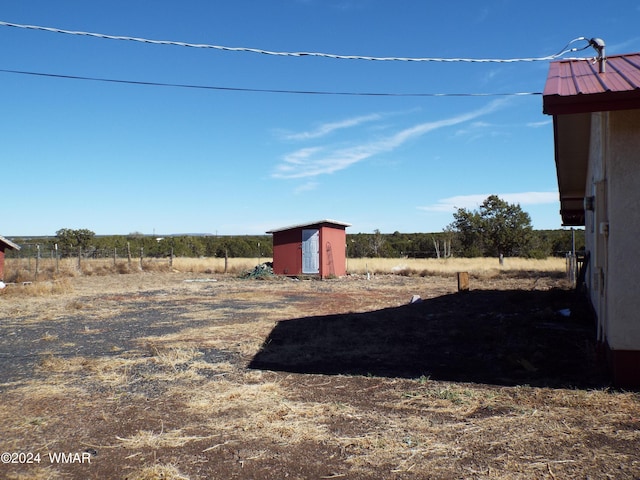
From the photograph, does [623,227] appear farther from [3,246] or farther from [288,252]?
[3,246]

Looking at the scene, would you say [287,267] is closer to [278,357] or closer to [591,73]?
[278,357]

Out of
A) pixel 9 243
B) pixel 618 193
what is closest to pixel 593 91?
pixel 618 193

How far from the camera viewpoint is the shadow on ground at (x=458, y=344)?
6.51 metres

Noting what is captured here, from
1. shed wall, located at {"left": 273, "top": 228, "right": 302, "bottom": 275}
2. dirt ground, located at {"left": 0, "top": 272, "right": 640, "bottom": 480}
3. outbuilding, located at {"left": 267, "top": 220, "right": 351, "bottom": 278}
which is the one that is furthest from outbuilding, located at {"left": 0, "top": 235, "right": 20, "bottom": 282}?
dirt ground, located at {"left": 0, "top": 272, "right": 640, "bottom": 480}

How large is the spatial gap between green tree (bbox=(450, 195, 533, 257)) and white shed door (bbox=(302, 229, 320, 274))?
1538cm

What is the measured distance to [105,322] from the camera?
12.0 meters

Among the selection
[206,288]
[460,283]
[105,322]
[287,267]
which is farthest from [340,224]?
[105,322]

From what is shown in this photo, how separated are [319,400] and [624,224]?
12.5ft

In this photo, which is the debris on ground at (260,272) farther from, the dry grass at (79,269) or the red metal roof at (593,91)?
the red metal roof at (593,91)

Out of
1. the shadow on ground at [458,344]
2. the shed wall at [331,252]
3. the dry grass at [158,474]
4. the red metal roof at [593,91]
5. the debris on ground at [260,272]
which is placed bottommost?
the dry grass at [158,474]

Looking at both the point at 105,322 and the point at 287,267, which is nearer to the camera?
the point at 105,322

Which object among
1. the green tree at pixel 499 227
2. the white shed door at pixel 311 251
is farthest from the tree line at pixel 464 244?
the white shed door at pixel 311 251

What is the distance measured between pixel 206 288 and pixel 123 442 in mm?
17187

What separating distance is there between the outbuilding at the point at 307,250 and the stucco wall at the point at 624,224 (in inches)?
832
